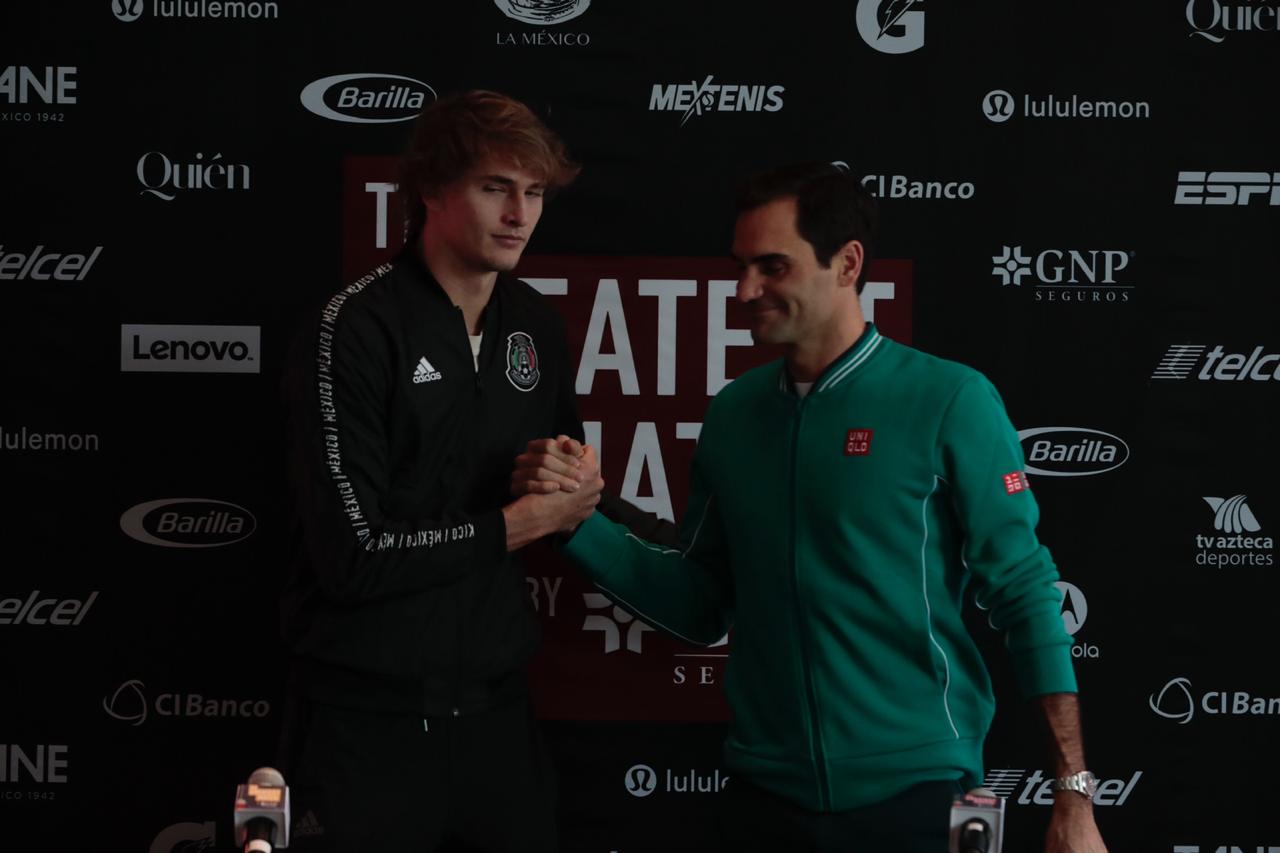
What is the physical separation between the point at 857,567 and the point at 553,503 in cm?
61

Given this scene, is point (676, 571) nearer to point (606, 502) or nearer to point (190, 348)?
point (606, 502)

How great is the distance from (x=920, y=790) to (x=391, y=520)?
1.06m

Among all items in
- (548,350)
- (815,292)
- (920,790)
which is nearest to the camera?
(920,790)

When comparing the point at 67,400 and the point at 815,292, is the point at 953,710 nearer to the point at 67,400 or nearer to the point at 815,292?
the point at 815,292

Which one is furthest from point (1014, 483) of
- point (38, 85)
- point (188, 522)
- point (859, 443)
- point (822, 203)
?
point (38, 85)

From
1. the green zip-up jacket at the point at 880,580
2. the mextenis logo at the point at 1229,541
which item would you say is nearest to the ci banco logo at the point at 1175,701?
the mextenis logo at the point at 1229,541

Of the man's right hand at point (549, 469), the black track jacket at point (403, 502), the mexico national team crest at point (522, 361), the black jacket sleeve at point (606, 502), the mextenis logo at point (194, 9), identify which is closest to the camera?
the black track jacket at point (403, 502)

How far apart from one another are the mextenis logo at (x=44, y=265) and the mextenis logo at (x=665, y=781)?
1.87m

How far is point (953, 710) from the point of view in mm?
2184

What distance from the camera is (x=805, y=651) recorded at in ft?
7.13

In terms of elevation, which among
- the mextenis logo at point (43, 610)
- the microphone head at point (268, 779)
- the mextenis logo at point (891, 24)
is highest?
the mextenis logo at point (891, 24)

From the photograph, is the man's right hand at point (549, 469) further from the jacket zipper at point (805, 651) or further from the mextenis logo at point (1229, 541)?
the mextenis logo at point (1229, 541)

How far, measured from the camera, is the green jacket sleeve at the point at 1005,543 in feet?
6.90

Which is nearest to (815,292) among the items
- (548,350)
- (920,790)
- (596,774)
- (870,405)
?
(870,405)
